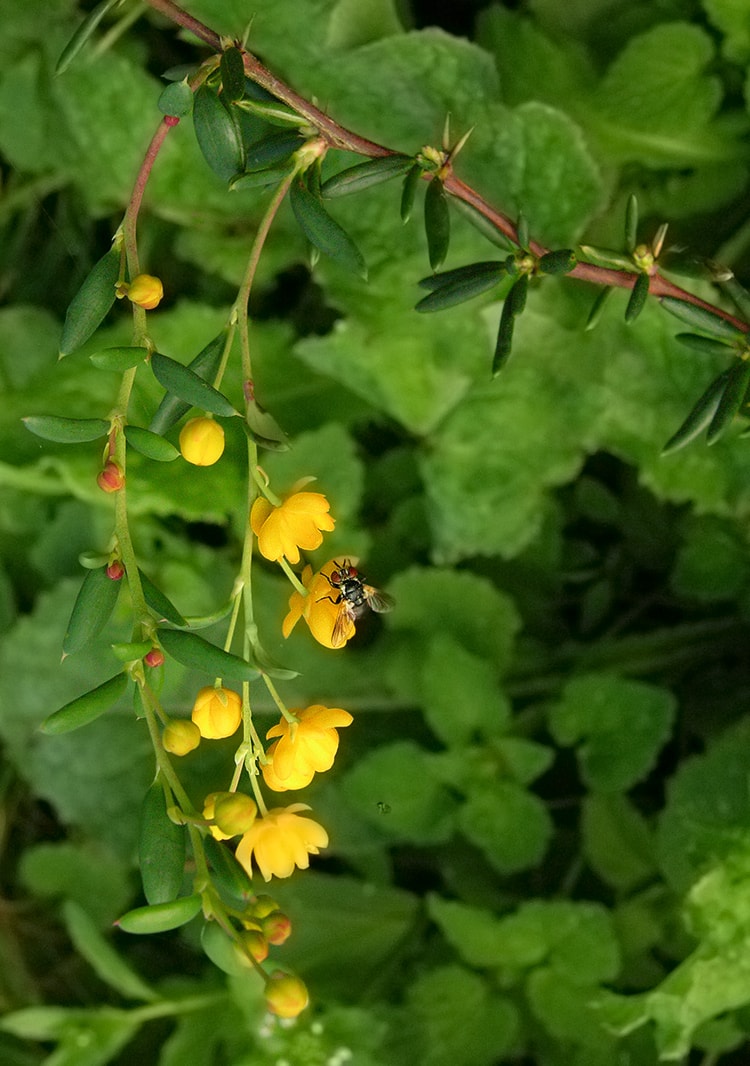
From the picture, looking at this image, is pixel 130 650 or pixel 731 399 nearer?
pixel 130 650

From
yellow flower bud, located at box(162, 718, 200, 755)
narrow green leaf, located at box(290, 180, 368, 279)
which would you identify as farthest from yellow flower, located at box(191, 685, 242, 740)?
narrow green leaf, located at box(290, 180, 368, 279)

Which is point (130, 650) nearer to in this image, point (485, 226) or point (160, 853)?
point (160, 853)

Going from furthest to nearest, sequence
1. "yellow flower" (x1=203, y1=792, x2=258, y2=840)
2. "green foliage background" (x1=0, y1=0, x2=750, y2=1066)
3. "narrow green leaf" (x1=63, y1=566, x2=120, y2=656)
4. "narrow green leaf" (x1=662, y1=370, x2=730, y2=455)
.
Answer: "green foliage background" (x1=0, y1=0, x2=750, y2=1066), "narrow green leaf" (x1=662, y1=370, x2=730, y2=455), "narrow green leaf" (x1=63, y1=566, x2=120, y2=656), "yellow flower" (x1=203, y1=792, x2=258, y2=840)

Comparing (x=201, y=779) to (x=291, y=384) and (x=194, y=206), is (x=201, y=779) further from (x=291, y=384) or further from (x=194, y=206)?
(x=194, y=206)

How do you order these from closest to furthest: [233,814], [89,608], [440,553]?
[233,814]
[89,608]
[440,553]

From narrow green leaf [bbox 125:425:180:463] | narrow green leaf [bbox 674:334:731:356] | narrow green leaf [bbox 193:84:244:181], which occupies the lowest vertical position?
narrow green leaf [bbox 674:334:731:356]

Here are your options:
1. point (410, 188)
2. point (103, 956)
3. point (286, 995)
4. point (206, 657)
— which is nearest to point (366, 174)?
point (410, 188)

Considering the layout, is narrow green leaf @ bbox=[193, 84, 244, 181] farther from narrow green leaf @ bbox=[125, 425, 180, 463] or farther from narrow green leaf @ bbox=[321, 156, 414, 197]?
narrow green leaf @ bbox=[125, 425, 180, 463]
